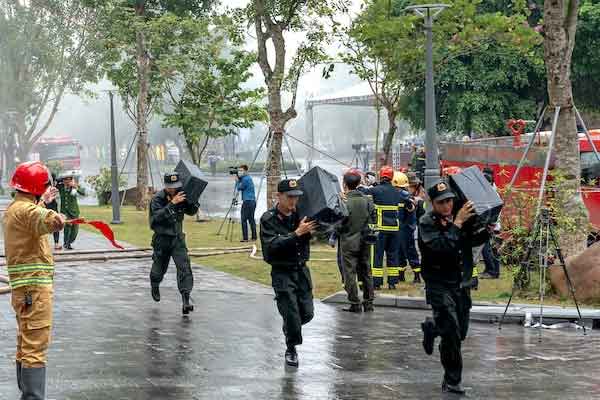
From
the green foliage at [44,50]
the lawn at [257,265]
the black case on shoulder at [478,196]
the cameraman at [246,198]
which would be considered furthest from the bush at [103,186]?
the black case on shoulder at [478,196]

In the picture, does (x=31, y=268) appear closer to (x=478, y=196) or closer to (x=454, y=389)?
(x=454, y=389)

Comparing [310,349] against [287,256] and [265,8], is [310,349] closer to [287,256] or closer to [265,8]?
[287,256]

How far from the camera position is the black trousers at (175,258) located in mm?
12289

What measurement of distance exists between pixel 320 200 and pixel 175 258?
3.71 m

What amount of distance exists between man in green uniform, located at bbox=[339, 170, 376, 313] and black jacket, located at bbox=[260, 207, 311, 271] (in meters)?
3.83

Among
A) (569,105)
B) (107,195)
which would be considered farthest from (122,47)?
(569,105)

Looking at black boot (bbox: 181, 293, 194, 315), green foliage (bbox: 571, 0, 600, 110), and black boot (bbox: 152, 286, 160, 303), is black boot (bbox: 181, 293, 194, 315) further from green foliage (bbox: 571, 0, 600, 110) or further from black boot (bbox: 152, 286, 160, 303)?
green foliage (bbox: 571, 0, 600, 110)

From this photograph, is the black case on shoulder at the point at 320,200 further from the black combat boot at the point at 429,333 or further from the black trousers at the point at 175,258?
the black trousers at the point at 175,258

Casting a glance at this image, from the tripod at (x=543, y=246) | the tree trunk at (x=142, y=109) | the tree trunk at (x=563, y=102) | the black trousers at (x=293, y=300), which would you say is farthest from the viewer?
the tree trunk at (x=142, y=109)

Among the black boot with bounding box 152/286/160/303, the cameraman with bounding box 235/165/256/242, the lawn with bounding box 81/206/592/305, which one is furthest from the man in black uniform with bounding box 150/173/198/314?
the cameraman with bounding box 235/165/256/242

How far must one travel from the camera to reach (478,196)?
826 cm

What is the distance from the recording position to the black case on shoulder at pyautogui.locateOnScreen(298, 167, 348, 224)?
912cm

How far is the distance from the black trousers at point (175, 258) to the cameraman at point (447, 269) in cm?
474

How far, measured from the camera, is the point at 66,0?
143 feet
